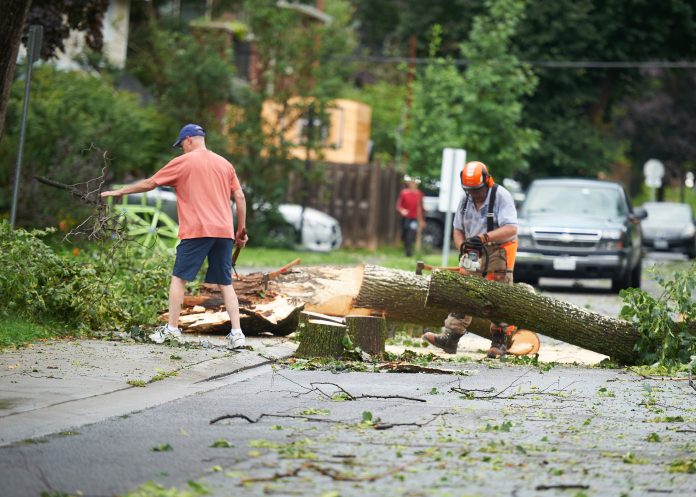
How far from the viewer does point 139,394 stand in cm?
936

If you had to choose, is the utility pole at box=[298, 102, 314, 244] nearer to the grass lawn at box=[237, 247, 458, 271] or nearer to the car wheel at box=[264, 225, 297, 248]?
the car wheel at box=[264, 225, 297, 248]

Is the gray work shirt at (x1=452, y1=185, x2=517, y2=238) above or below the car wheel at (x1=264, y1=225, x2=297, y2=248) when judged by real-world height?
above

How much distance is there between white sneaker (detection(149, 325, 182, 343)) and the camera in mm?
12123

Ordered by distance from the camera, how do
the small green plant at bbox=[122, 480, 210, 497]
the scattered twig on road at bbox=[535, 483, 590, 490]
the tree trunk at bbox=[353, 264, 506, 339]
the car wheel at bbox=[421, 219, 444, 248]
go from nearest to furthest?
1. the small green plant at bbox=[122, 480, 210, 497]
2. the scattered twig on road at bbox=[535, 483, 590, 490]
3. the tree trunk at bbox=[353, 264, 506, 339]
4. the car wheel at bbox=[421, 219, 444, 248]

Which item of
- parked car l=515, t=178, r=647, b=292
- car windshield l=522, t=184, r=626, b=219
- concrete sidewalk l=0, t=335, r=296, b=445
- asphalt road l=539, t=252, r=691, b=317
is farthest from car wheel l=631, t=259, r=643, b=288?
concrete sidewalk l=0, t=335, r=296, b=445

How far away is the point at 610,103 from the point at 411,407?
43321 mm

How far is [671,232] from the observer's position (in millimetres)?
46781

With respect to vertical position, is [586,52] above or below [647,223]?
above

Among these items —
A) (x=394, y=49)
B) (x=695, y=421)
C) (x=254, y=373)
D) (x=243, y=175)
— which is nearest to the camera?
(x=695, y=421)

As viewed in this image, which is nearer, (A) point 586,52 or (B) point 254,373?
(B) point 254,373

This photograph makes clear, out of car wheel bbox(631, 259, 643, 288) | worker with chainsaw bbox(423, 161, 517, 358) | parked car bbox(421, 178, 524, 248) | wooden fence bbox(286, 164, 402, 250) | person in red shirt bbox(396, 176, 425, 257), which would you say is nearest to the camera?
worker with chainsaw bbox(423, 161, 517, 358)

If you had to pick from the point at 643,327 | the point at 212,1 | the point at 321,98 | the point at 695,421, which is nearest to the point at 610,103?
the point at 212,1

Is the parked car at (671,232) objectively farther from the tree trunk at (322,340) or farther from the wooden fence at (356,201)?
the tree trunk at (322,340)

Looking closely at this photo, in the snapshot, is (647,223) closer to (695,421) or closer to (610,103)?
(610,103)
